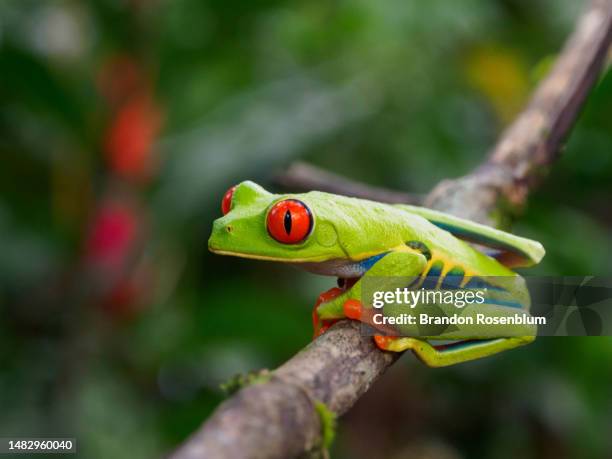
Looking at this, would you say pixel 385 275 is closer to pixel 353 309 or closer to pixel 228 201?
pixel 353 309

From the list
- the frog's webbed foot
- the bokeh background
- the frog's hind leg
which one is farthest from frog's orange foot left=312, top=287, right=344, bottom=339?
the bokeh background

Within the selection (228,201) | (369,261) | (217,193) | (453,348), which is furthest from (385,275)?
(217,193)

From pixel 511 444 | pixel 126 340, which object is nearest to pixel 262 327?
pixel 126 340

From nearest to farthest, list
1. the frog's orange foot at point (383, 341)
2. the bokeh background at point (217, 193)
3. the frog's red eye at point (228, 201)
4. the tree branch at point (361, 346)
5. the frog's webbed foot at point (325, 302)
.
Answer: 1. the tree branch at point (361, 346)
2. the frog's orange foot at point (383, 341)
3. the frog's webbed foot at point (325, 302)
4. the frog's red eye at point (228, 201)
5. the bokeh background at point (217, 193)

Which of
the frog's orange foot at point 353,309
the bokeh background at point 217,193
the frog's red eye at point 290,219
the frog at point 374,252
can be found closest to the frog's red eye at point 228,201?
the frog at point 374,252

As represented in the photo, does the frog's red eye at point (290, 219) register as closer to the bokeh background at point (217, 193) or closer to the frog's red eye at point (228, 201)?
the frog's red eye at point (228, 201)

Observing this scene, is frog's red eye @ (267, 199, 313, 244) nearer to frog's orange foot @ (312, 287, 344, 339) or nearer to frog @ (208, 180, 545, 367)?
frog @ (208, 180, 545, 367)
